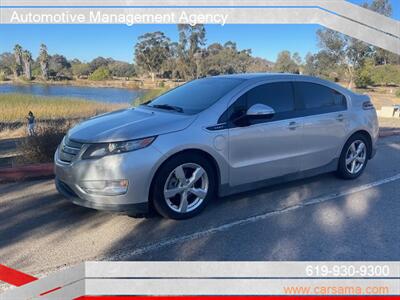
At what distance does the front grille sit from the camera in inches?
161

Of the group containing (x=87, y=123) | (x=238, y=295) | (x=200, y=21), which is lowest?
(x=238, y=295)

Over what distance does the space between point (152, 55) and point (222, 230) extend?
55224mm

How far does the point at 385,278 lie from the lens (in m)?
3.13

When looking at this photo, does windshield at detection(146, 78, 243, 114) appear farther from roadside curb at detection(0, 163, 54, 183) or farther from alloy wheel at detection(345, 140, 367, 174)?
alloy wheel at detection(345, 140, 367, 174)

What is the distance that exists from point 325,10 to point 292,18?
1.11ft

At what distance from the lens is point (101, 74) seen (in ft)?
196

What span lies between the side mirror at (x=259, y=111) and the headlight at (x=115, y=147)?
4.04ft

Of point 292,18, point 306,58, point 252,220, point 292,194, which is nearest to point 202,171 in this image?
point 252,220

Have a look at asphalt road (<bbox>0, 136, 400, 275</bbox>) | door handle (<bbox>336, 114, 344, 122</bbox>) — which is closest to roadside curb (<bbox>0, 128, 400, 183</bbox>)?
asphalt road (<bbox>0, 136, 400, 275</bbox>)

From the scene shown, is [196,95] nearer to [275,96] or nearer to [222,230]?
[275,96]

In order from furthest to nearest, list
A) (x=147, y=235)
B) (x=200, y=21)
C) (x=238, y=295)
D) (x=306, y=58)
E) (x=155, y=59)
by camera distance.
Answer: (x=155, y=59) → (x=306, y=58) → (x=200, y=21) → (x=147, y=235) → (x=238, y=295)

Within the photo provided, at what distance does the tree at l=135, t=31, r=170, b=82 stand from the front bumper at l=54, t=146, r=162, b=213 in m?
45.0

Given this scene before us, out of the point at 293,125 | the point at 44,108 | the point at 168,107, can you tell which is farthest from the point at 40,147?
the point at 44,108

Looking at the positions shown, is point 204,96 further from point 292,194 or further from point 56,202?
point 56,202
